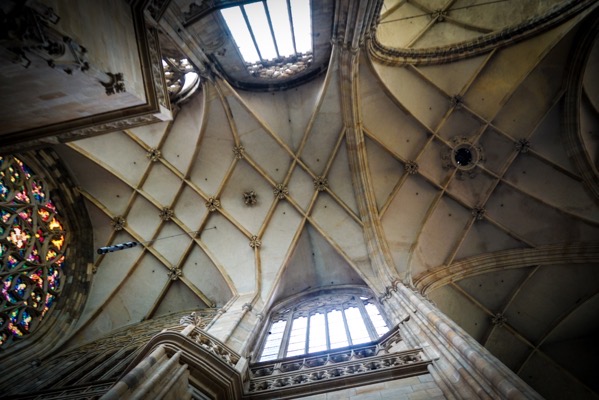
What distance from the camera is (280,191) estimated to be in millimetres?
12391

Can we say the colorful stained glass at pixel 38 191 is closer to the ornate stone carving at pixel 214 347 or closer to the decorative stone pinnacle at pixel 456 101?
the ornate stone carving at pixel 214 347

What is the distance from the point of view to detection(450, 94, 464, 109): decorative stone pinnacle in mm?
11938

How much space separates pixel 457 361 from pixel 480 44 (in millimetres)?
10644

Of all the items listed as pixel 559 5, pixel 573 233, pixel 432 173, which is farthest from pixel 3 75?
pixel 573 233

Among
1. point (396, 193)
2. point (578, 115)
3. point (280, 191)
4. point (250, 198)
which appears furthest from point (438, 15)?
point (250, 198)

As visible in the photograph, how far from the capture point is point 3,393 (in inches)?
277

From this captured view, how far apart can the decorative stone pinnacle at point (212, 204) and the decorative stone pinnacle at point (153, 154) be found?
234 centimetres

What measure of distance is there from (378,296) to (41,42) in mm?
8824

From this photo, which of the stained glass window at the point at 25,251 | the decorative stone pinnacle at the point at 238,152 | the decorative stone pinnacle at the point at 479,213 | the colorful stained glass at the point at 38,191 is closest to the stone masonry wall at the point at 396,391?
the stained glass window at the point at 25,251

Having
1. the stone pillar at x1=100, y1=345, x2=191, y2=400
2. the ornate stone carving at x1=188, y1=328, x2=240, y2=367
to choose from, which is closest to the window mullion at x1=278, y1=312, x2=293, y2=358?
the ornate stone carving at x1=188, y1=328, x2=240, y2=367

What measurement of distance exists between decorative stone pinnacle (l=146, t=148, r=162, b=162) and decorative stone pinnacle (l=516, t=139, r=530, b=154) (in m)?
12.9

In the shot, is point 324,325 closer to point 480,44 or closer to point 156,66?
point 156,66

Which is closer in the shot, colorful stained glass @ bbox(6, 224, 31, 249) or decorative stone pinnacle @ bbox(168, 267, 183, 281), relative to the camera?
colorful stained glass @ bbox(6, 224, 31, 249)

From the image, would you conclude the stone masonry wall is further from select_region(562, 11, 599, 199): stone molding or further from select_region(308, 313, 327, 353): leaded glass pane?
select_region(562, 11, 599, 199): stone molding
